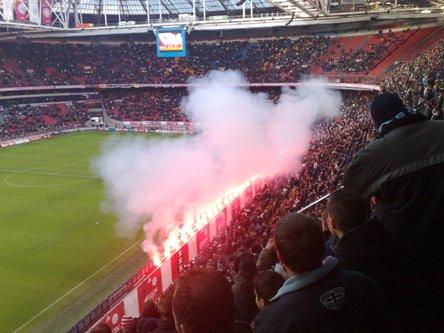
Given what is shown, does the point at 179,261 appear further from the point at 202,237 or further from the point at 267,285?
the point at 267,285

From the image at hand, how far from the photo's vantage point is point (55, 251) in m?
17.4

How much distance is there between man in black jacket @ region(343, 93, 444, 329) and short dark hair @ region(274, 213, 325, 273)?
2.00 ft

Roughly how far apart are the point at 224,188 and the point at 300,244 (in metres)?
20.0

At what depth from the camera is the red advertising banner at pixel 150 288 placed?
11820 mm

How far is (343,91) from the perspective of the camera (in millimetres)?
42500

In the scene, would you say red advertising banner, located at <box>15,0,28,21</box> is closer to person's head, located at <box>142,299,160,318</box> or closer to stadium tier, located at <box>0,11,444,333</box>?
stadium tier, located at <box>0,11,444,333</box>

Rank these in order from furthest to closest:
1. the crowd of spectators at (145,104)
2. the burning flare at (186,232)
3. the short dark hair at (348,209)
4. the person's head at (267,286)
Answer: the crowd of spectators at (145,104), the burning flare at (186,232), the person's head at (267,286), the short dark hair at (348,209)

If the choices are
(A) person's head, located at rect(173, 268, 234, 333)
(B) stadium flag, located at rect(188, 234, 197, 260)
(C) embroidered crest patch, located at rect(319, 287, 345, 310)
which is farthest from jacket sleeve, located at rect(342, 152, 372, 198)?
(B) stadium flag, located at rect(188, 234, 197, 260)

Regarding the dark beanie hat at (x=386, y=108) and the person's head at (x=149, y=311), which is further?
the person's head at (x=149, y=311)

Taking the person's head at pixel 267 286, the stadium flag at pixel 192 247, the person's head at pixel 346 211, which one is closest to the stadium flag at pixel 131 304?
the stadium flag at pixel 192 247

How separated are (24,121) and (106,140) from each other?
11273 millimetres

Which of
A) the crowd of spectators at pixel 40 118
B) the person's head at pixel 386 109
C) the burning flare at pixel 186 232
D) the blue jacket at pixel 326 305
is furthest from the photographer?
the crowd of spectators at pixel 40 118

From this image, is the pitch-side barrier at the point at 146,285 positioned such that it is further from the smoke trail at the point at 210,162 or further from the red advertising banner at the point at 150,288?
the smoke trail at the point at 210,162

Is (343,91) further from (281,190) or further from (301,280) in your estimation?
(301,280)
